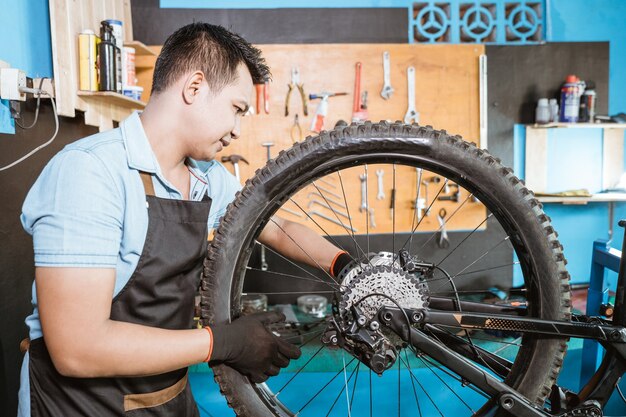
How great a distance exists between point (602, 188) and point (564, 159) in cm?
26

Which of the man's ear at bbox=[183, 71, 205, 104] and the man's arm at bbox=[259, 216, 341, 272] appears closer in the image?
the man's ear at bbox=[183, 71, 205, 104]

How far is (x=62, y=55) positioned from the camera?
5.61 feet

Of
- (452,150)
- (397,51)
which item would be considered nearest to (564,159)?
(397,51)

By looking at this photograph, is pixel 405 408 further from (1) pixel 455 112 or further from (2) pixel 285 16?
(2) pixel 285 16

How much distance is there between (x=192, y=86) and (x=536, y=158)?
2.16m

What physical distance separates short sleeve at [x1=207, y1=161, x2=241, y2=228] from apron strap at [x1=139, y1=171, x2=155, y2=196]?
0.72 feet

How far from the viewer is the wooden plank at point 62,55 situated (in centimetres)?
167

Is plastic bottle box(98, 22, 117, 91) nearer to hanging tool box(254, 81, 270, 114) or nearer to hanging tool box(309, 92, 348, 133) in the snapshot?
hanging tool box(254, 81, 270, 114)

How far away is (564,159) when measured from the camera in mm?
2578

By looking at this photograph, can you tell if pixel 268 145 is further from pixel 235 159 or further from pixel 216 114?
pixel 216 114

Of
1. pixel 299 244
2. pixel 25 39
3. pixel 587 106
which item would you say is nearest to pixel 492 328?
pixel 299 244

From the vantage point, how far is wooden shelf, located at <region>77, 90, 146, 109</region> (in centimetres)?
181

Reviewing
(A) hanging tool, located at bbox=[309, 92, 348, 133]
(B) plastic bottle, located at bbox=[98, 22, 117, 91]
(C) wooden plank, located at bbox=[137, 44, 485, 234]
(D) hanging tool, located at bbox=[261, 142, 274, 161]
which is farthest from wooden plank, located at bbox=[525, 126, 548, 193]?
(B) plastic bottle, located at bbox=[98, 22, 117, 91]

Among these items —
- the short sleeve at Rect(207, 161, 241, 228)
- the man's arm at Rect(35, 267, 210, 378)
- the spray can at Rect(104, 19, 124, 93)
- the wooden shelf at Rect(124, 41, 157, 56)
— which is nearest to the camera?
the man's arm at Rect(35, 267, 210, 378)
